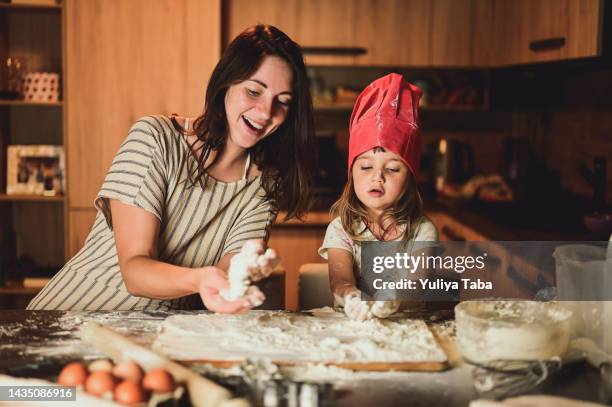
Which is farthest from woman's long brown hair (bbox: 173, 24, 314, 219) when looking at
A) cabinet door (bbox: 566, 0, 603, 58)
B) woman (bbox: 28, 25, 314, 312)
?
cabinet door (bbox: 566, 0, 603, 58)

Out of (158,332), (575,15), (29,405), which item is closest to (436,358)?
(158,332)

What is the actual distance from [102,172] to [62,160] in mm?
216

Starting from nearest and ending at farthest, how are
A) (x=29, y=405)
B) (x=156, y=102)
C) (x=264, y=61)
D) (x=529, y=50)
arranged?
1. (x=29, y=405)
2. (x=264, y=61)
3. (x=529, y=50)
4. (x=156, y=102)

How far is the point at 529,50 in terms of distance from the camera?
2.76 m

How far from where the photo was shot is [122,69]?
2.91 m

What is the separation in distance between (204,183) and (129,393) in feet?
2.56

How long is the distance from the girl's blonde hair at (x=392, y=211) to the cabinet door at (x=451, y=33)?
173 centimetres

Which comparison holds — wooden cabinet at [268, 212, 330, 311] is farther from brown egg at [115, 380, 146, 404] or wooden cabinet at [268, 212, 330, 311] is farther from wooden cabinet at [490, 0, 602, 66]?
brown egg at [115, 380, 146, 404]

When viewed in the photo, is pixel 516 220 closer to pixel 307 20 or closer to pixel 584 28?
pixel 584 28

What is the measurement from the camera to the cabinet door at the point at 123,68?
2881 mm

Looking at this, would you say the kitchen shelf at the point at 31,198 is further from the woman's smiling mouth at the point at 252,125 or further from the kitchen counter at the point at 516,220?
the woman's smiling mouth at the point at 252,125

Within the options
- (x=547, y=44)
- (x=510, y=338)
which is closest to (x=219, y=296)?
(x=510, y=338)

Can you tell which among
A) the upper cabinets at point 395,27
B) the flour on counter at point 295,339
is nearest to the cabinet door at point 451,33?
the upper cabinets at point 395,27

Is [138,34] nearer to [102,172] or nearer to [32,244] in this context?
[102,172]
